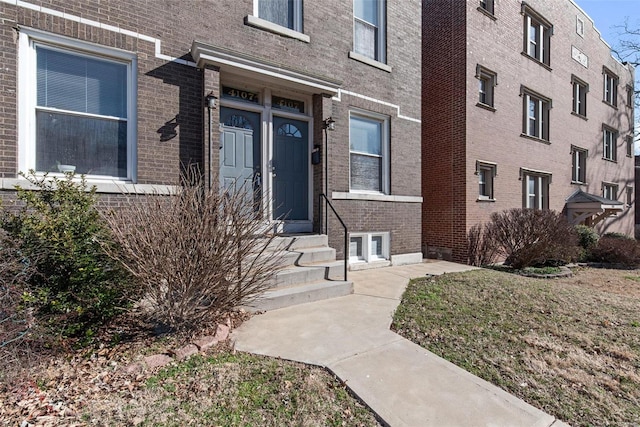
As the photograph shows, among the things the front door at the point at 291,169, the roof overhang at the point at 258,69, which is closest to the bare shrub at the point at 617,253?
the front door at the point at 291,169

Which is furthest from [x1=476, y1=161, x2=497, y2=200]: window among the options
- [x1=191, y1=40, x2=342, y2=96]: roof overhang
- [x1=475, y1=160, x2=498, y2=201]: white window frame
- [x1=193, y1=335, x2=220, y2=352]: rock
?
[x1=193, y1=335, x2=220, y2=352]: rock

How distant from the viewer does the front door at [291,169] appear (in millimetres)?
6516

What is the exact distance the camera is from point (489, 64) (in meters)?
10.2

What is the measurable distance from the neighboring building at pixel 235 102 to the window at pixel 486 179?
307 cm

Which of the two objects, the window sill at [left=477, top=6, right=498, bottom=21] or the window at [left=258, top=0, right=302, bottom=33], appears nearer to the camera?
the window at [left=258, top=0, right=302, bottom=33]

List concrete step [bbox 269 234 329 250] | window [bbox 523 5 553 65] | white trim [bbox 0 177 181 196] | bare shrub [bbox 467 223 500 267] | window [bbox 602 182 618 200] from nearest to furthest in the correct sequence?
white trim [bbox 0 177 181 196]
concrete step [bbox 269 234 329 250]
bare shrub [bbox 467 223 500 267]
window [bbox 523 5 553 65]
window [bbox 602 182 618 200]

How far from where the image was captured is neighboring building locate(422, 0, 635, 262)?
973cm

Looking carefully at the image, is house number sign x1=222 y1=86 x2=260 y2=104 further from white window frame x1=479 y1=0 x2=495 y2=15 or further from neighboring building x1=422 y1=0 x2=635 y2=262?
white window frame x1=479 y1=0 x2=495 y2=15

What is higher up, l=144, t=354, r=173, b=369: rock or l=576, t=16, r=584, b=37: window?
l=576, t=16, r=584, b=37: window

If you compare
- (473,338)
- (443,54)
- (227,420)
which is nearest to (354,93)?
(443,54)

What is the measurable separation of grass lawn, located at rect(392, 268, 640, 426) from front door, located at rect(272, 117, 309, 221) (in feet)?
9.08

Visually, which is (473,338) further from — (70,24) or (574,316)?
(70,24)

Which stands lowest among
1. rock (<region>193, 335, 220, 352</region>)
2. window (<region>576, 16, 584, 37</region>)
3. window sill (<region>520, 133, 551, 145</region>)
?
rock (<region>193, 335, 220, 352</region>)

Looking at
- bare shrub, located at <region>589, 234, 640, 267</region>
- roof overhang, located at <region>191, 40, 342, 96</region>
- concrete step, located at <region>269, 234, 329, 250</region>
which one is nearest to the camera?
roof overhang, located at <region>191, 40, 342, 96</region>
